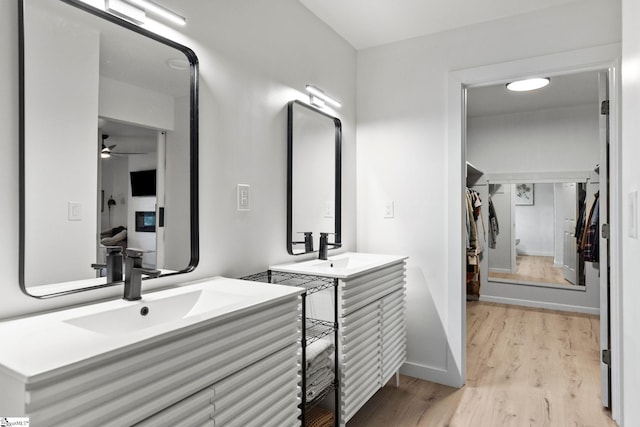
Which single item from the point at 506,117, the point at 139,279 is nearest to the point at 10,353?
the point at 139,279

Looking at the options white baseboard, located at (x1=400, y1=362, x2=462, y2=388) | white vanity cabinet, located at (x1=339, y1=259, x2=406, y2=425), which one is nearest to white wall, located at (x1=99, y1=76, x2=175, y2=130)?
white vanity cabinet, located at (x1=339, y1=259, x2=406, y2=425)

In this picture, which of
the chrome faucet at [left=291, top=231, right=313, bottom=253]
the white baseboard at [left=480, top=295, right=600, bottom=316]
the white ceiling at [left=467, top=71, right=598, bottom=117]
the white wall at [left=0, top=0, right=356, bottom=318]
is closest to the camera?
the white wall at [left=0, top=0, right=356, bottom=318]

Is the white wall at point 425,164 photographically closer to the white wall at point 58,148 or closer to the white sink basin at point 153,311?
the white sink basin at point 153,311

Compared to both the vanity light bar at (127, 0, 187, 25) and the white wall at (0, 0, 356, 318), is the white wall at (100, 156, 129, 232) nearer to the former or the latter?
the white wall at (0, 0, 356, 318)

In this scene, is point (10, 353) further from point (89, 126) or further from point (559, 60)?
point (559, 60)

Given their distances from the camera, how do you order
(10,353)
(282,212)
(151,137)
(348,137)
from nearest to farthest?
1. (10,353)
2. (151,137)
3. (282,212)
4. (348,137)

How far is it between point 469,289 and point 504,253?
2.15 feet


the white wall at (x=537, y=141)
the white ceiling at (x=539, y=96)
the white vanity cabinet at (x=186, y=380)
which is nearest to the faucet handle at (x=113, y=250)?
the white vanity cabinet at (x=186, y=380)

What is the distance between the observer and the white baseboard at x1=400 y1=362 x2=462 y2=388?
101 inches

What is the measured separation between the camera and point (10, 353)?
2.64ft

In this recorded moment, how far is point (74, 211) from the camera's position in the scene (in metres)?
1.24

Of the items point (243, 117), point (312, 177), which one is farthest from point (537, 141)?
point (243, 117)

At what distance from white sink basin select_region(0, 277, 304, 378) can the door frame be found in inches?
60.5

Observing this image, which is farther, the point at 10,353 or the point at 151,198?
the point at 151,198
